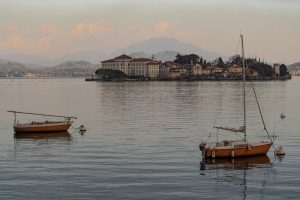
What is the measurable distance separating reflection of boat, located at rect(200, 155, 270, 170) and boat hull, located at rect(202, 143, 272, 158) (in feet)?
1.06

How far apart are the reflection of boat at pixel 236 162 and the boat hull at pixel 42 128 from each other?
75.0 ft

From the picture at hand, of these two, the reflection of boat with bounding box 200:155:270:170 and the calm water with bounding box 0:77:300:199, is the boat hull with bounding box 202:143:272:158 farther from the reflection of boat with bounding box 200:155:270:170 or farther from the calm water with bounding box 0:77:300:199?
the calm water with bounding box 0:77:300:199

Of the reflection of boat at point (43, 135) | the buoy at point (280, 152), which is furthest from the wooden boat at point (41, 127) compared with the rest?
the buoy at point (280, 152)

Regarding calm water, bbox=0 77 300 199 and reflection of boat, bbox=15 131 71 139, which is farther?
reflection of boat, bbox=15 131 71 139

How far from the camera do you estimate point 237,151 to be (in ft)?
130

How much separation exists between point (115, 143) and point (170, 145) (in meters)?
5.07

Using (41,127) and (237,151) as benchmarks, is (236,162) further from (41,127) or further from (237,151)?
(41,127)

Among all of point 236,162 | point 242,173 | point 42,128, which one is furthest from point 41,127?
point 242,173

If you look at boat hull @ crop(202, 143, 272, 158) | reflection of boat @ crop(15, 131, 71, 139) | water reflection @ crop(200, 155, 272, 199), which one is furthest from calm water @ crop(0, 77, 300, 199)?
reflection of boat @ crop(15, 131, 71, 139)

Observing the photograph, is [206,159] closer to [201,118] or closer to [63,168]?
[63,168]

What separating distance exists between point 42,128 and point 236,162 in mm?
25071

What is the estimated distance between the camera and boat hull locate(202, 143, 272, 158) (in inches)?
1544

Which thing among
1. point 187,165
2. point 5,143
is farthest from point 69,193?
point 5,143

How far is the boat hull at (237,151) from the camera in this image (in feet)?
129
